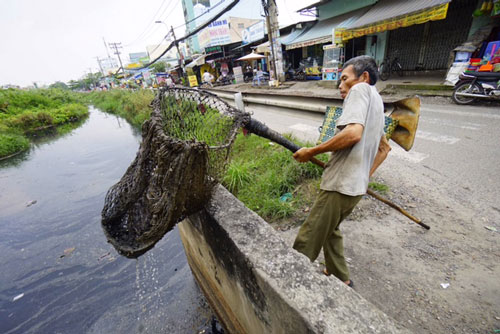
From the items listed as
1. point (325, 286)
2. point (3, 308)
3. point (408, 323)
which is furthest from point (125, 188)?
point (3, 308)

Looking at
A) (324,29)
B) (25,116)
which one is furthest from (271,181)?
(25,116)

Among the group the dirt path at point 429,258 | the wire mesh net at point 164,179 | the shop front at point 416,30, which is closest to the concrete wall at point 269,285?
the wire mesh net at point 164,179

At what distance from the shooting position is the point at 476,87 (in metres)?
5.60

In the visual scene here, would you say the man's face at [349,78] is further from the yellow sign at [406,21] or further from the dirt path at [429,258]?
the yellow sign at [406,21]

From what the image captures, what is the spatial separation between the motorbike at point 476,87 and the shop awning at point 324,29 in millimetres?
5767

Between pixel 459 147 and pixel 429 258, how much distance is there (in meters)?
2.74

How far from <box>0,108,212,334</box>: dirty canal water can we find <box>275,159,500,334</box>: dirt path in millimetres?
2169

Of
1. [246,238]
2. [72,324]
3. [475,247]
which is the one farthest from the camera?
[72,324]

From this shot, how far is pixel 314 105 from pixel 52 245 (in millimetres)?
6003

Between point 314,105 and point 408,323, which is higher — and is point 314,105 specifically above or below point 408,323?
above

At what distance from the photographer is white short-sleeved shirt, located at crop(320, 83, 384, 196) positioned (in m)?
1.42

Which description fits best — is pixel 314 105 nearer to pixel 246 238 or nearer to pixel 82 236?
pixel 246 238

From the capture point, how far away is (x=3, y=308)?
3596mm

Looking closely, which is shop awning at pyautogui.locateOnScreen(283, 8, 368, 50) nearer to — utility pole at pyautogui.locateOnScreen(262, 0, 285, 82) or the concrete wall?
utility pole at pyautogui.locateOnScreen(262, 0, 285, 82)
